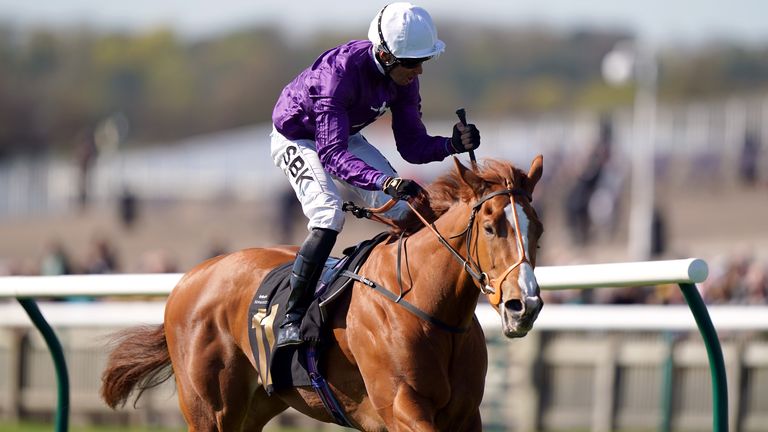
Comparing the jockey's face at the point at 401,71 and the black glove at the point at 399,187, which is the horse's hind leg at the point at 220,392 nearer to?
the black glove at the point at 399,187

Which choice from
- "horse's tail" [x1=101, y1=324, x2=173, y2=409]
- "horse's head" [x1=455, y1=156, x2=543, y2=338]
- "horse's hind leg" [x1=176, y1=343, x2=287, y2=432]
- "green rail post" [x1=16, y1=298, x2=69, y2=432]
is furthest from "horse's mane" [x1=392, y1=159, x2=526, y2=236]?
"green rail post" [x1=16, y1=298, x2=69, y2=432]

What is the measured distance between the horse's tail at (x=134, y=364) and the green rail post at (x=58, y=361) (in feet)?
0.61

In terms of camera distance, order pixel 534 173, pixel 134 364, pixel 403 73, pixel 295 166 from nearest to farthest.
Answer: pixel 534 173, pixel 403 73, pixel 295 166, pixel 134 364

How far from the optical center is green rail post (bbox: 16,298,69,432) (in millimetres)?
5867

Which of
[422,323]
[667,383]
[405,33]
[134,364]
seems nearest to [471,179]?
[422,323]

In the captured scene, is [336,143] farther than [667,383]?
No

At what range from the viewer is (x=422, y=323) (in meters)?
4.57

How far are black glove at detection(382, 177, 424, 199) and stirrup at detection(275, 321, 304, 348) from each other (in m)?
0.74

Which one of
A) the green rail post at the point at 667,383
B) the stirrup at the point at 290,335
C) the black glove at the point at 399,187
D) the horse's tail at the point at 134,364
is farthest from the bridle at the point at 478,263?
the green rail post at the point at 667,383

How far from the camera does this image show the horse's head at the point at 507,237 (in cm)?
407

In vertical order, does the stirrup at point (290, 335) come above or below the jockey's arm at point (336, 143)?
below

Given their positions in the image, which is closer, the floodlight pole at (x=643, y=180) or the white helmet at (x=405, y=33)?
the white helmet at (x=405, y=33)

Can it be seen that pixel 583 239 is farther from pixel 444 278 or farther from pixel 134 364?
pixel 444 278

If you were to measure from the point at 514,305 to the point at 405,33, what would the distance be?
4.10 feet
